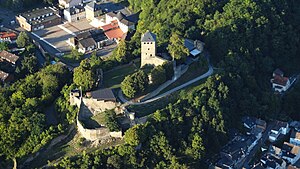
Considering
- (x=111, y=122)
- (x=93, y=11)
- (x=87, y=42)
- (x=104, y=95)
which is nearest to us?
(x=111, y=122)

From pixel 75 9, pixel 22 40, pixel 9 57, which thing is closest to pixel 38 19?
pixel 75 9

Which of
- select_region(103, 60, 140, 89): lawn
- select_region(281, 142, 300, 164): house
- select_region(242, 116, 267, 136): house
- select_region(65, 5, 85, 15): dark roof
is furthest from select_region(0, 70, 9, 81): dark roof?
select_region(281, 142, 300, 164): house

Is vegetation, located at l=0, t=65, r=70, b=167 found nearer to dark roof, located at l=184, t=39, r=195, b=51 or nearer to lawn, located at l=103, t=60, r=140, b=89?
lawn, located at l=103, t=60, r=140, b=89

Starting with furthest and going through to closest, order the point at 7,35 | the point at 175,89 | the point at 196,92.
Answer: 1. the point at 7,35
2. the point at 175,89
3. the point at 196,92

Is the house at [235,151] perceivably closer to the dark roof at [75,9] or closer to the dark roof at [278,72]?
the dark roof at [278,72]

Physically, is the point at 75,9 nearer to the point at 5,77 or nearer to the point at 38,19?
the point at 38,19

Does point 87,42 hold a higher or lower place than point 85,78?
lower

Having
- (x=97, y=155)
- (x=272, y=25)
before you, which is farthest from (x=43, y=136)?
(x=272, y=25)
